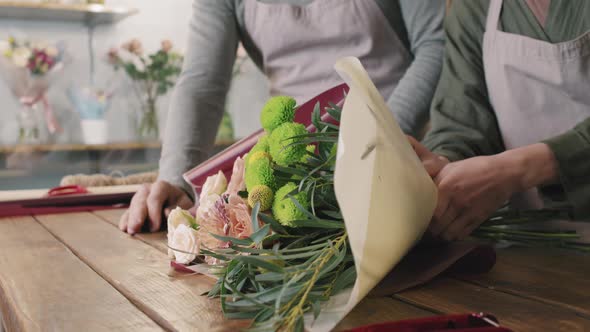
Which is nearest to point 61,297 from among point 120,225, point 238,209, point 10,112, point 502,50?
point 238,209

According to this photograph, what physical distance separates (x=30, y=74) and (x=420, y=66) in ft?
8.11

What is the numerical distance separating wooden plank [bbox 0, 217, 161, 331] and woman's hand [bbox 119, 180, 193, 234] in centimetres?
17

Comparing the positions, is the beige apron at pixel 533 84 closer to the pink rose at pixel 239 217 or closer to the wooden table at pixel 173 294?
the wooden table at pixel 173 294

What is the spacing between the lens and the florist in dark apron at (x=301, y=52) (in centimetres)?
144

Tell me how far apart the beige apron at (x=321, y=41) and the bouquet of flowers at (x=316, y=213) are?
787 mm

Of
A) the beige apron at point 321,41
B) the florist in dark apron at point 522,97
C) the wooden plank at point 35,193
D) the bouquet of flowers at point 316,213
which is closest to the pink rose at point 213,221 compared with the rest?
the bouquet of flowers at point 316,213

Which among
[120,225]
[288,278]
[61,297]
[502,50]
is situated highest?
[502,50]

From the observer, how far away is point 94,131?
11.3ft

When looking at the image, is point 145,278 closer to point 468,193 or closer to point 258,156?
point 258,156

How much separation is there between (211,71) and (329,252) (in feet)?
3.62

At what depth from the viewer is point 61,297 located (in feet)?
2.34

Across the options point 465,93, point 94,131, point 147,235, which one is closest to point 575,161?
point 465,93

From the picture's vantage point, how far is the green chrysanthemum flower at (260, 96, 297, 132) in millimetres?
705

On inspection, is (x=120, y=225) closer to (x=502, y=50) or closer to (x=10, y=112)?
(x=502, y=50)
